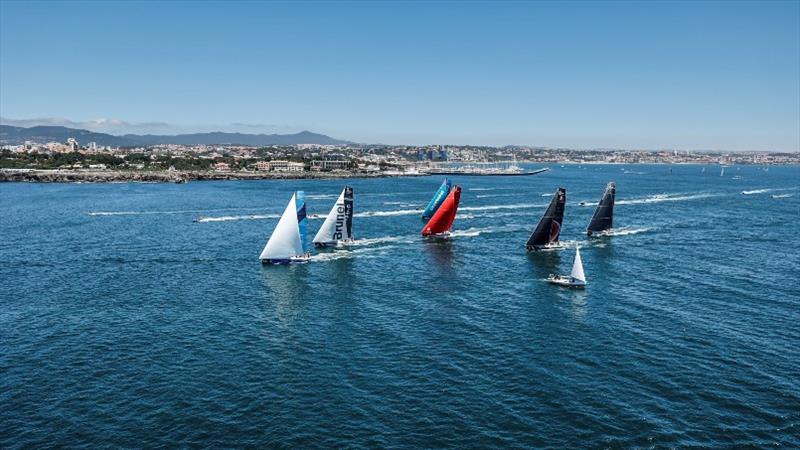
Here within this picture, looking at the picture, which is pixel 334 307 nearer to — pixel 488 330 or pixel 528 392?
pixel 488 330

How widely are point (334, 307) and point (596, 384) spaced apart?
23322 millimetres

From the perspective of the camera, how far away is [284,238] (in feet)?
212

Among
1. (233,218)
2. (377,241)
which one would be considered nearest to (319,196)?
(233,218)

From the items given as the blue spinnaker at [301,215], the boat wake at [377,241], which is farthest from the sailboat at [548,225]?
the blue spinnaker at [301,215]

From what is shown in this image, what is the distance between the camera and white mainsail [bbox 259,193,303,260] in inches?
2537

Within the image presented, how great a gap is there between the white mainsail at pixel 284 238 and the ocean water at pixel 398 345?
278 cm

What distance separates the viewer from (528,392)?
108ft

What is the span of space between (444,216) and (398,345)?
45.8 m

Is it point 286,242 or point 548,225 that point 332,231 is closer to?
point 286,242

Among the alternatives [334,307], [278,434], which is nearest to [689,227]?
[334,307]

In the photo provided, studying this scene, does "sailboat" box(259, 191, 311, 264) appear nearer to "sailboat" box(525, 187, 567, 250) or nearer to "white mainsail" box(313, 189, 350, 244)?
"white mainsail" box(313, 189, 350, 244)

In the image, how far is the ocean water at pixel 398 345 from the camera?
2902cm

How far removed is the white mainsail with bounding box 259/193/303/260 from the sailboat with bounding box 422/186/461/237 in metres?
25.3

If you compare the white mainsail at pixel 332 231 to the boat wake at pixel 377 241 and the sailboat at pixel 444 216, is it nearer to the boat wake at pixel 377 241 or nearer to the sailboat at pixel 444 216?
the boat wake at pixel 377 241
